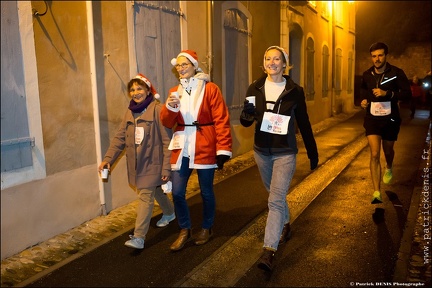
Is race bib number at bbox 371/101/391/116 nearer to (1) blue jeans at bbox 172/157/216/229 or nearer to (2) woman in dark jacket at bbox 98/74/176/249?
(1) blue jeans at bbox 172/157/216/229

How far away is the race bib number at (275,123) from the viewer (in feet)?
12.1

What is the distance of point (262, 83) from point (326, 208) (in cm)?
229

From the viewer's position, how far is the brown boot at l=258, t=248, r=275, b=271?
3.56 metres

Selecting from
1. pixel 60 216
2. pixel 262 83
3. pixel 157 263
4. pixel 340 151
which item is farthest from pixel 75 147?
pixel 340 151

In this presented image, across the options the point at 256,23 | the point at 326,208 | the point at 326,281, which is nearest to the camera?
the point at 326,281

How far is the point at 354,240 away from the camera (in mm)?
4285

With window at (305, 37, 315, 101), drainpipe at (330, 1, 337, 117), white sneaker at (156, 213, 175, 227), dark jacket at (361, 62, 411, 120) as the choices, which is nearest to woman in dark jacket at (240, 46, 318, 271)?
white sneaker at (156, 213, 175, 227)

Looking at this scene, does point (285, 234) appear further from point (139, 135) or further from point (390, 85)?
point (390, 85)

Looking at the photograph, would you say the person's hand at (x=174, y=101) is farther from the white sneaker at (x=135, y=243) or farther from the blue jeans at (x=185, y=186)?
the white sneaker at (x=135, y=243)

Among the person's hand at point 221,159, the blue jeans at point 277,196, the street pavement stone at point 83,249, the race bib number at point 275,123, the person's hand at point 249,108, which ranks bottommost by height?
the street pavement stone at point 83,249

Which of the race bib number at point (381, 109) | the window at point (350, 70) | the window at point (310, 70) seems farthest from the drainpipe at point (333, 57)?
the race bib number at point (381, 109)

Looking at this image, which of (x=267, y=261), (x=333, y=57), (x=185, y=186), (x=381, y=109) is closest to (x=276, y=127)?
(x=185, y=186)

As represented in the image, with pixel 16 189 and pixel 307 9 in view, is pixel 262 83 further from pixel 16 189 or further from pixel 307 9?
pixel 307 9

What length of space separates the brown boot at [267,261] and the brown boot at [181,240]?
2.99 feet
